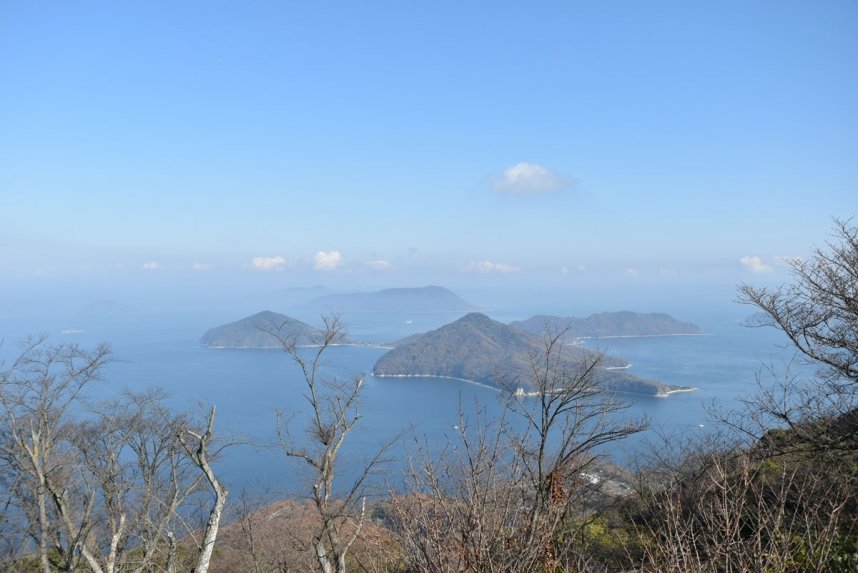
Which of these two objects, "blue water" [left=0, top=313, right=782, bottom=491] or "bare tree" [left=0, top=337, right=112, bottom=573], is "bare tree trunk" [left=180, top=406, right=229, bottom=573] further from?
"blue water" [left=0, top=313, right=782, bottom=491]

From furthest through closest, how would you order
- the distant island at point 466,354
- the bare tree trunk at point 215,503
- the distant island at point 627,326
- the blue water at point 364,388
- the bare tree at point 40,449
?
the distant island at point 627,326 < the distant island at point 466,354 < the blue water at point 364,388 < the bare tree at point 40,449 < the bare tree trunk at point 215,503

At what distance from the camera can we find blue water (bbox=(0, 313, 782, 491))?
31.1m

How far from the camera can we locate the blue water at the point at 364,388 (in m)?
31.1

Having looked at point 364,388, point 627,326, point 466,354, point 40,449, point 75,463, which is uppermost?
point 40,449

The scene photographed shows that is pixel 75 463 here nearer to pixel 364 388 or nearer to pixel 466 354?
pixel 364 388

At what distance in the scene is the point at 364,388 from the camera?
42.6ft

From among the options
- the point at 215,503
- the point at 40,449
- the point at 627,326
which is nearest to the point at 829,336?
the point at 215,503

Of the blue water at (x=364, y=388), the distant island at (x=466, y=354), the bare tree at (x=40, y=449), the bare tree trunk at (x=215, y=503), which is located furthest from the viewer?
the distant island at (x=466, y=354)

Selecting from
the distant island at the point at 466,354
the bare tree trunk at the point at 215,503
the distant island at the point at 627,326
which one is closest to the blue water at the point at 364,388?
the distant island at the point at 466,354

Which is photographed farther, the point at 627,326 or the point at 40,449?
the point at 627,326

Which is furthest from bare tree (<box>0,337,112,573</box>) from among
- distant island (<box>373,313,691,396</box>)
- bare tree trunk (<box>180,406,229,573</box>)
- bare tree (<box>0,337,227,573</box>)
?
distant island (<box>373,313,691,396</box>)

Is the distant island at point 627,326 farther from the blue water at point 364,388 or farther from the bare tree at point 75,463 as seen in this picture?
the bare tree at point 75,463

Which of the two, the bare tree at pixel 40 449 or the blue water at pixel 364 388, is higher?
the bare tree at pixel 40 449

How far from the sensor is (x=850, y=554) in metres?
4.35
